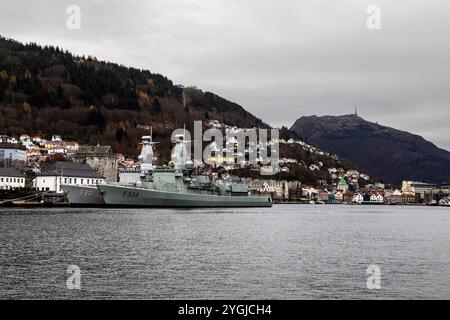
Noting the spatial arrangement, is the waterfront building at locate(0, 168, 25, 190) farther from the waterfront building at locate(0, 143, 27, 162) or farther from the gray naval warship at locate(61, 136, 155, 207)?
the waterfront building at locate(0, 143, 27, 162)

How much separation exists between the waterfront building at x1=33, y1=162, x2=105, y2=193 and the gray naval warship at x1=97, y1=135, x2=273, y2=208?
1611 cm

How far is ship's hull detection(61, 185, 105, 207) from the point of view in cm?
8600

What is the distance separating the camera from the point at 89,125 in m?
192

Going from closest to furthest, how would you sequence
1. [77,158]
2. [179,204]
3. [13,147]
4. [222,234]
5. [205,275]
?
[205,275]
[222,234]
[179,204]
[13,147]
[77,158]

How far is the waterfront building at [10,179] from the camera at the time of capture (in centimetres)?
9838

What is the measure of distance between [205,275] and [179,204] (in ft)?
213

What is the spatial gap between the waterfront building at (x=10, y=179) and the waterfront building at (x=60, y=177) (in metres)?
2.54

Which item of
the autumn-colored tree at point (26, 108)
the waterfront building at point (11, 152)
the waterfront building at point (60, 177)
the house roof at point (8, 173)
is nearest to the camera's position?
the house roof at point (8, 173)

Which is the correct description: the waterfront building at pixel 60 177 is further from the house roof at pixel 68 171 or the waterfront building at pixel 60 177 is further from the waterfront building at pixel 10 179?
the waterfront building at pixel 10 179

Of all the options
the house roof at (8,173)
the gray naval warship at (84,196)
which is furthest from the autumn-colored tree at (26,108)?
the gray naval warship at (84,196)
